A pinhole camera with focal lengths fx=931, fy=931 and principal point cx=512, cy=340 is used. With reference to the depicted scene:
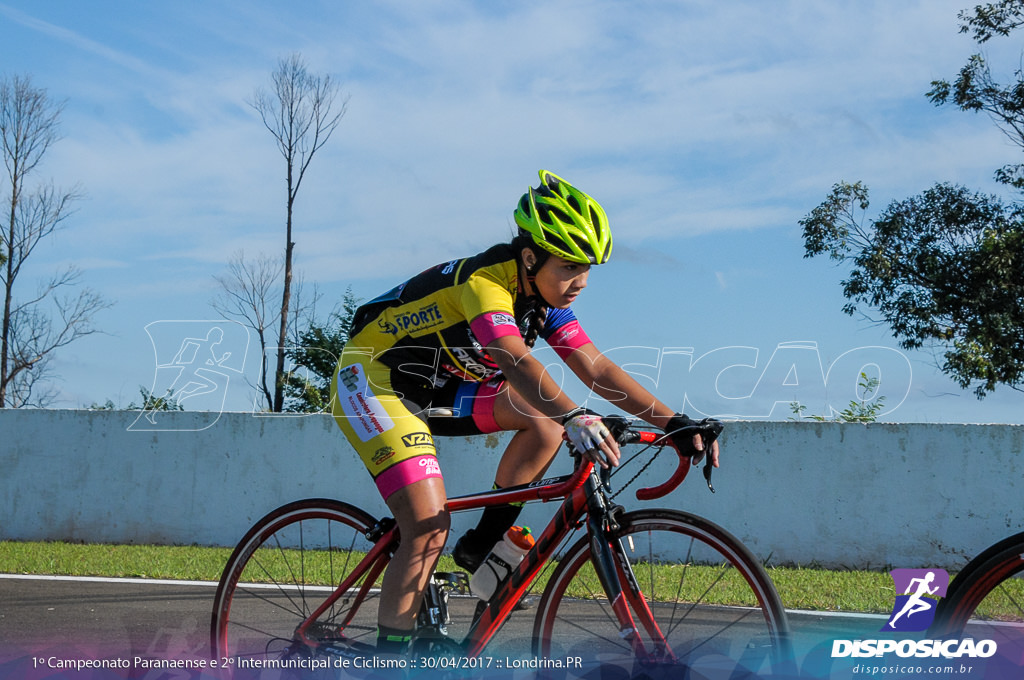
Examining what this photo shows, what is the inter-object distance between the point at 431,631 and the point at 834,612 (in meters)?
3.72

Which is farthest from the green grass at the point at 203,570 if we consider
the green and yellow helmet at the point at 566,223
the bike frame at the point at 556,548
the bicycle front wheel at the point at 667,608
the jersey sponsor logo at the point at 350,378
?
the green and yellow helmet at the point at 566,223

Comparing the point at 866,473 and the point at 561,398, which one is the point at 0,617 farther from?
the point at 866,473

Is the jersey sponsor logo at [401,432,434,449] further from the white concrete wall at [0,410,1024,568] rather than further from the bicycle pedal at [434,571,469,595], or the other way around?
the white concrete wall at [0,410,1024,568]

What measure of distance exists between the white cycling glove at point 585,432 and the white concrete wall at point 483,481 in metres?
6.02

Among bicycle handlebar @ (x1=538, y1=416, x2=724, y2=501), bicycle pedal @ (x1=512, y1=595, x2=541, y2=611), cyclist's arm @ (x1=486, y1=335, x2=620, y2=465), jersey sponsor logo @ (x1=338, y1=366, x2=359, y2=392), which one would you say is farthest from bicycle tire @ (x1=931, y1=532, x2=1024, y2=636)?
jersey sponsor logo @ (x1=338, y1=366, x2=359, y2=392)

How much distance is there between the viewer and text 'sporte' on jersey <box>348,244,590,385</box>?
133 inches

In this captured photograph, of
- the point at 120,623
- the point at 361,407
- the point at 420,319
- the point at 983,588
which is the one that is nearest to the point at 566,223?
the point at 420,319

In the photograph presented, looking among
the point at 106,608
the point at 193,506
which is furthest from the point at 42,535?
the point at 106,608

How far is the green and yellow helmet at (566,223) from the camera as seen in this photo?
11.1ft

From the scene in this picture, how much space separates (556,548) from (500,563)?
30 centimetres

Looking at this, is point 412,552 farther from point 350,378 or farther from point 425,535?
point 350,378

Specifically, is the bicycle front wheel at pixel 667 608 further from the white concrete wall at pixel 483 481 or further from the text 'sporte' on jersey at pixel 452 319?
the white concrete wall at pixel 483 481

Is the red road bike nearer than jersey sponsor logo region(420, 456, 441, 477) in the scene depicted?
Yes

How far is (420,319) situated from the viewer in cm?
358
